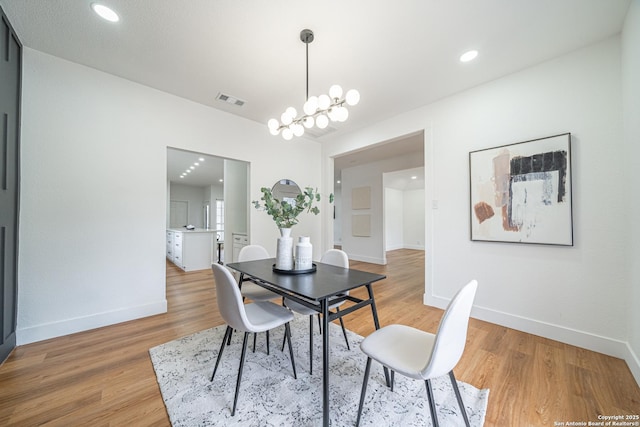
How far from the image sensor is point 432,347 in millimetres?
1088

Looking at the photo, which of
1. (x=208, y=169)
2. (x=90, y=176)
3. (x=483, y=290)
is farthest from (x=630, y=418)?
(x=208, y=169)

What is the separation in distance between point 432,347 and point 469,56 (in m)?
2.54

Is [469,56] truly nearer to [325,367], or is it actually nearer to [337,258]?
[337,258]

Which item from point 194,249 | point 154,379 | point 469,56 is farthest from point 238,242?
point 469,56

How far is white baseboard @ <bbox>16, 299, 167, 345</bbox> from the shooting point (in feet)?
6.94

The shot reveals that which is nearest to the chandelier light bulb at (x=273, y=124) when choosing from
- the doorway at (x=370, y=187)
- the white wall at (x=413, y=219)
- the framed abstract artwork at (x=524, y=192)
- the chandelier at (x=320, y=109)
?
the chandelier at (x=320, y=109)

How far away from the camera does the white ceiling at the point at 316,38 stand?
1718 millimetres

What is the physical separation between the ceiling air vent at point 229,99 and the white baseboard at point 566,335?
3830 millimetres

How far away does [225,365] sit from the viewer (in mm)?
1798

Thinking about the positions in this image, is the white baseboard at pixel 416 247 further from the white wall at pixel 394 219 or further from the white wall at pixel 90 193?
the white wall at pixel 90 193

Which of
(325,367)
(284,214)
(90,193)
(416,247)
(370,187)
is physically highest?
(370,187)

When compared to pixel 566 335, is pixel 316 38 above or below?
above

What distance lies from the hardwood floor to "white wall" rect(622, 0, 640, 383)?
35 centimetres

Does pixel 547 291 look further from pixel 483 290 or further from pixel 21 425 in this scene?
pixel 21 425
